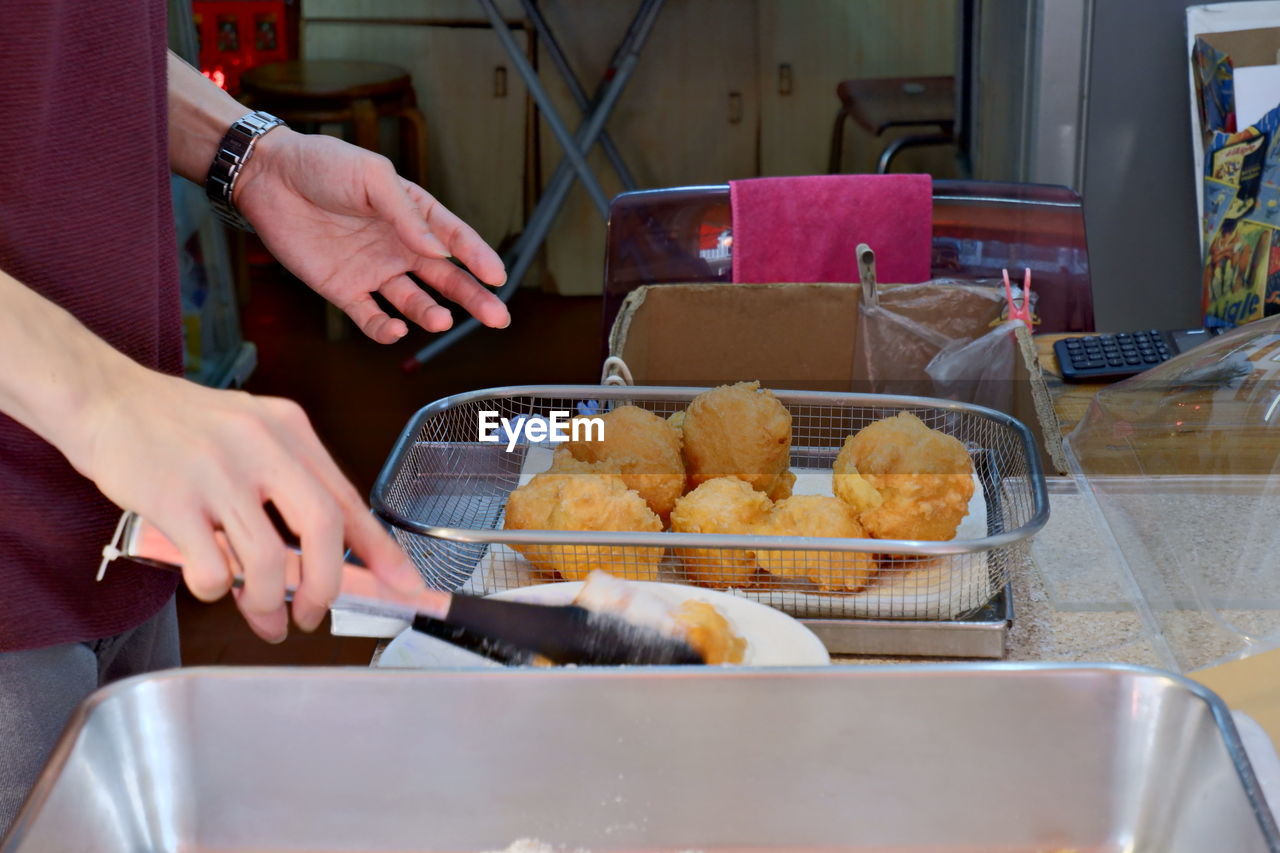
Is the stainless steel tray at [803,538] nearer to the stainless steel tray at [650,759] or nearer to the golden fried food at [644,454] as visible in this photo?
the golden fried food at [644,454]

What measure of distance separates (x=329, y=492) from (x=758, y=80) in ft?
11.7

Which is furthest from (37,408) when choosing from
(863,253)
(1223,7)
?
(1223,7)

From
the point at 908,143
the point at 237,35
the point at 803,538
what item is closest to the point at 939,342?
the point at 803,538

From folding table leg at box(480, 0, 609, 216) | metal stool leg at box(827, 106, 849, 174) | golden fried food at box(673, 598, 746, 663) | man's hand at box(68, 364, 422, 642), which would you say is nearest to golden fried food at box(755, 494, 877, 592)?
golden fried food at box(673, 598, 746, 663)

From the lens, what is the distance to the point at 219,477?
520mm

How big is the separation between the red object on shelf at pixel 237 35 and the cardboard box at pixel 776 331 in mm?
2793

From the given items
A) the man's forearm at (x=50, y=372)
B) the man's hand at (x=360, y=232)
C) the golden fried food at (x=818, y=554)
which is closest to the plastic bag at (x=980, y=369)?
the golden fried food at (x=818, y=554)

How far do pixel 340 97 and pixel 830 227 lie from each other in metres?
2.35

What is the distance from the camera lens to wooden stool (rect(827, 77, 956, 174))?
9.77 feet

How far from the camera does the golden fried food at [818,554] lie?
850 millimetres

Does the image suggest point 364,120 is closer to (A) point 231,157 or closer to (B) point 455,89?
(B) point 455,89

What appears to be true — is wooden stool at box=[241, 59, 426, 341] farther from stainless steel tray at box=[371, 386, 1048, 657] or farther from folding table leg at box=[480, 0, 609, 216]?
stainless steel tray at box=[371, 386, 1048, 657]

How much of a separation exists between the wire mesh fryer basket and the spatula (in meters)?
0.12

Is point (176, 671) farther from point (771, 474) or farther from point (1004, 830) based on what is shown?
point (771, 474)
